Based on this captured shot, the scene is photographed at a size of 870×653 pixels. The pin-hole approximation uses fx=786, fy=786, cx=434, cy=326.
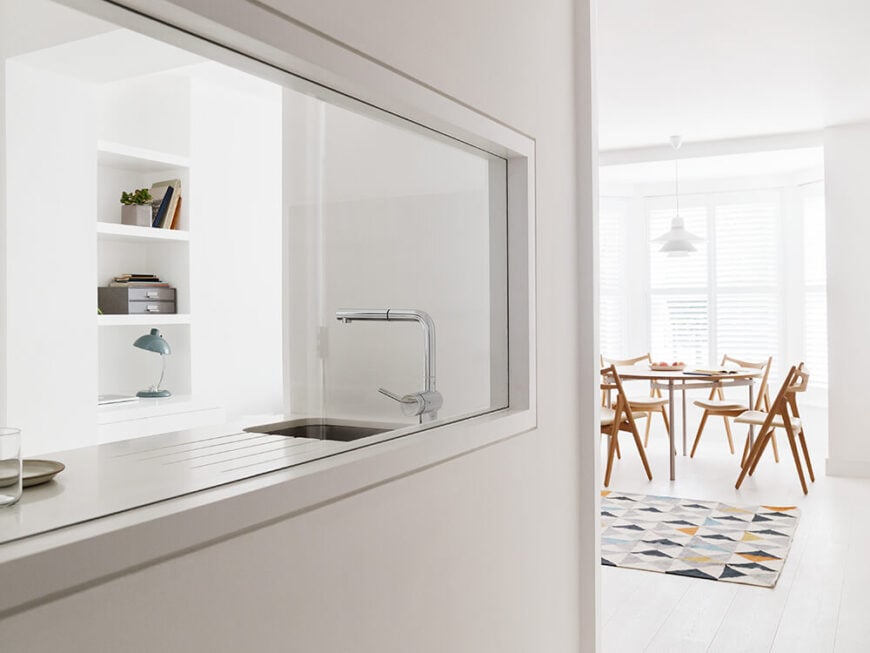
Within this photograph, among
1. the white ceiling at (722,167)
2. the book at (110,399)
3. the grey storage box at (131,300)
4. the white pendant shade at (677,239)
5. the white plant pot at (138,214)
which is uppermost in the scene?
the white ceiling at (722,167)

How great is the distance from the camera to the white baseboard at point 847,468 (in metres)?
5.73

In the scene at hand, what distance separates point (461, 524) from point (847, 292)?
5190 millimetres

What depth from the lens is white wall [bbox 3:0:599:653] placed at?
99cm

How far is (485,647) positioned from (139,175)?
4.20ft

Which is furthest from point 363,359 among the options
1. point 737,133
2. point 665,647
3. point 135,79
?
point 737,133

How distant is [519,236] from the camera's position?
6.47ft

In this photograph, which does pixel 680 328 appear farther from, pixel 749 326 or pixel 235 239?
pixel 235 239

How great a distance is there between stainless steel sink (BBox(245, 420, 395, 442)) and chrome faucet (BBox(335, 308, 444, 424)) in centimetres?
11

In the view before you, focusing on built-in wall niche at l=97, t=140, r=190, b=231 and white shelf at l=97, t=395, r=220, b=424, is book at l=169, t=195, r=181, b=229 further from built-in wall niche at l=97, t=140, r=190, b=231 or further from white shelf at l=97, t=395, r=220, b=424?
white shelf at l=97, t=395, r=220, b=424

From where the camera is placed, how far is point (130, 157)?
1546 mm

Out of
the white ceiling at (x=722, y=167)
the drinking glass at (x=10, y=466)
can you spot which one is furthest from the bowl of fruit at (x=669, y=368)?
the drinking glass at (x=10, y=466)

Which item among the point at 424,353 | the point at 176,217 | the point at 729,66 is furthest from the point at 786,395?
the point at 176,217

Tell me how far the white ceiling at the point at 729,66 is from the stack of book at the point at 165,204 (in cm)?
235

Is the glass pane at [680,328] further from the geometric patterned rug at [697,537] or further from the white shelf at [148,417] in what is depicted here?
the white shelf at [148,417]
